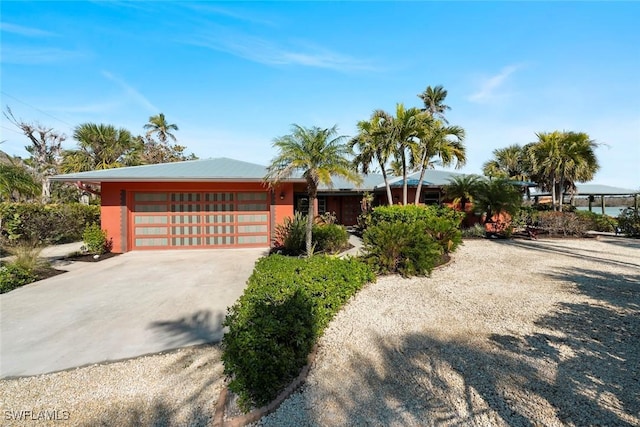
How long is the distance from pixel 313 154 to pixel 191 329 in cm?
505

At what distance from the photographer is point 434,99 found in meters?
24.4

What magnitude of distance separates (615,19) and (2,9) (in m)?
15.6

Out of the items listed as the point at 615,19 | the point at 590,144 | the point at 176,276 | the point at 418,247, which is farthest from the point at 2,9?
the point at 590,144

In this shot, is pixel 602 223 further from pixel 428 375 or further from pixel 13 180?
pixel 13 180

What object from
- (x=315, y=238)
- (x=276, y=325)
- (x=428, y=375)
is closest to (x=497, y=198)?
(x=315, y=238)

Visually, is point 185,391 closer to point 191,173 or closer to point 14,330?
point 14,330

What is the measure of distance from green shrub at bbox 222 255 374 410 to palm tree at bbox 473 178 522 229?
12.2 m

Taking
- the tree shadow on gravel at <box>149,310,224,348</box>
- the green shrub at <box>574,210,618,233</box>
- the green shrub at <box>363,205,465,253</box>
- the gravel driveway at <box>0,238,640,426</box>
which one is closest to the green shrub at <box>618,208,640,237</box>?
the green shrub at <box>574,210,618,233</box>

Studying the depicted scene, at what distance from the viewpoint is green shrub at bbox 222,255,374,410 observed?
103 inches

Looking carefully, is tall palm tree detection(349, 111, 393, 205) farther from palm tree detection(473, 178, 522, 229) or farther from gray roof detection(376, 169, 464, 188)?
palm tree detection(473, 178, 522, 229)

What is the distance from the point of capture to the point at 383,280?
6.89 meters

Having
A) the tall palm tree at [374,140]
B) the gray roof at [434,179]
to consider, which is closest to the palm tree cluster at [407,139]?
the tall palm tree at [374,140]

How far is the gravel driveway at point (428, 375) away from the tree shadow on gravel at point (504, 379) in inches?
0.5

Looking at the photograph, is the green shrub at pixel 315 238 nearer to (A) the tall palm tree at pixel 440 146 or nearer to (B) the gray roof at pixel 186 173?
(B) the gray roof at pixel 186 173
